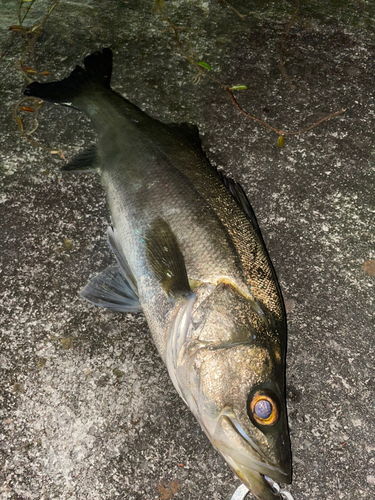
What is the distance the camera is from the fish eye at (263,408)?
6.09ft

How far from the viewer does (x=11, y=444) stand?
2.16 meters

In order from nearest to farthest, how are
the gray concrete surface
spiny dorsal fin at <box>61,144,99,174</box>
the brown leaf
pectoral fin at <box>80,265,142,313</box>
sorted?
the gray concrete surface < pectoral fin at <box>80,265,142,313</box> < the brown leaf < spiny dorsal fin at <box>61,144,99,174</box>

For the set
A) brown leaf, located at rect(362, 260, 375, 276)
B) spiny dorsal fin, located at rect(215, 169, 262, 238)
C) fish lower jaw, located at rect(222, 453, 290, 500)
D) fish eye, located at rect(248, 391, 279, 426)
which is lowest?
Answer: fish lower jaw, located at rect(222, 453, 290, 500)

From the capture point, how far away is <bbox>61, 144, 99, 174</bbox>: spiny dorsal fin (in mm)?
2801

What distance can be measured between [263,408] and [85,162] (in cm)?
194

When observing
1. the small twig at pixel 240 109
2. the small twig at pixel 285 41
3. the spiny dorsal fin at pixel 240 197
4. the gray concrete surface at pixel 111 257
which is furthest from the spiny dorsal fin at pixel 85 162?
the small twig at pixel 285 41

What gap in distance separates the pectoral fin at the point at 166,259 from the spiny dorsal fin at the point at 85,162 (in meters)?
0.76

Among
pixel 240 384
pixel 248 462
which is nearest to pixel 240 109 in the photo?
Result: pixel 240 384

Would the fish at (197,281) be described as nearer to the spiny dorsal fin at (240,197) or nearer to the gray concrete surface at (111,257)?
the spiny dorsal fin at (240,197)

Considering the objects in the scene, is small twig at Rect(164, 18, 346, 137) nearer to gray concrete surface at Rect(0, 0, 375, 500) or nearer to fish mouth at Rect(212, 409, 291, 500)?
gray concrete surface at Rect(0, 0, 375, 500)

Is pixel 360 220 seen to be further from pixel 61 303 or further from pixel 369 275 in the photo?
pixel 61 303

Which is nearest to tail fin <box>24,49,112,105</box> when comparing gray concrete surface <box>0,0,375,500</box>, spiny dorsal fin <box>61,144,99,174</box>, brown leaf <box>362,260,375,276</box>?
gray concrete surface <box>0,0,375,500</box>

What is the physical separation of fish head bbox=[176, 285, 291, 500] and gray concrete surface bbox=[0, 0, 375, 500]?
36cm

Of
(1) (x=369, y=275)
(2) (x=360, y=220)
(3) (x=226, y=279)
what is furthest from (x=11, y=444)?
(2) (x=360, y=220)
